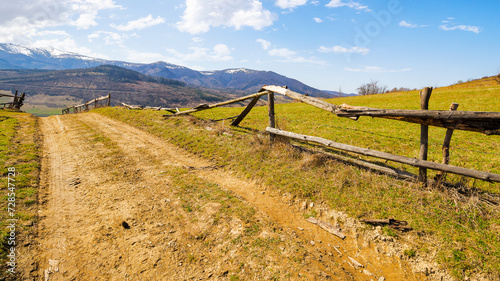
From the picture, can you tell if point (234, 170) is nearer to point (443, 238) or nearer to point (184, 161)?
point (184, 161)

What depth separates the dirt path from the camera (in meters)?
3.96

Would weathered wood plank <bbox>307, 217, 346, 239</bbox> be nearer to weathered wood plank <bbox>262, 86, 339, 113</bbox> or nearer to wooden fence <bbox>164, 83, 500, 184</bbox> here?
wooden fence <bbox>164, 83, 500, 184</bbox>

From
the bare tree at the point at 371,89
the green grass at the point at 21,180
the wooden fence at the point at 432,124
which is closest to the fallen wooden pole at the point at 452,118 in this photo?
→ the wooden fence at the point at 432,124

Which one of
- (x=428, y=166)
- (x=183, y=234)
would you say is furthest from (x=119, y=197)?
(x=428, y=166)

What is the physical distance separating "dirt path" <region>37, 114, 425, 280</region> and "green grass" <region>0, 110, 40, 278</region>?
0.27 m

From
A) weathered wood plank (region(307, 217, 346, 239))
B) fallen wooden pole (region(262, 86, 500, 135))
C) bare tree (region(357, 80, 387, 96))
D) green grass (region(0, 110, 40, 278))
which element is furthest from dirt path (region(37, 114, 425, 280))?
bare tree (region(357, 80, 387, 96))

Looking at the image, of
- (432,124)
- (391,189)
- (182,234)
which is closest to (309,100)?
(432,124)

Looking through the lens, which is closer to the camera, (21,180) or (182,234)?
(182,234)

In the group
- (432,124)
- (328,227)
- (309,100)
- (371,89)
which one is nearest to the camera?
(328,227)

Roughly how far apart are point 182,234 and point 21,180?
5.87m

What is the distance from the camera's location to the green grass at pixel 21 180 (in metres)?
4.44

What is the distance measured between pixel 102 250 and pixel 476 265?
7250 mm

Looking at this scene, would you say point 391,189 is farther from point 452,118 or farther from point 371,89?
point 371,89

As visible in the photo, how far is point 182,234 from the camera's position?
4.81 metres
